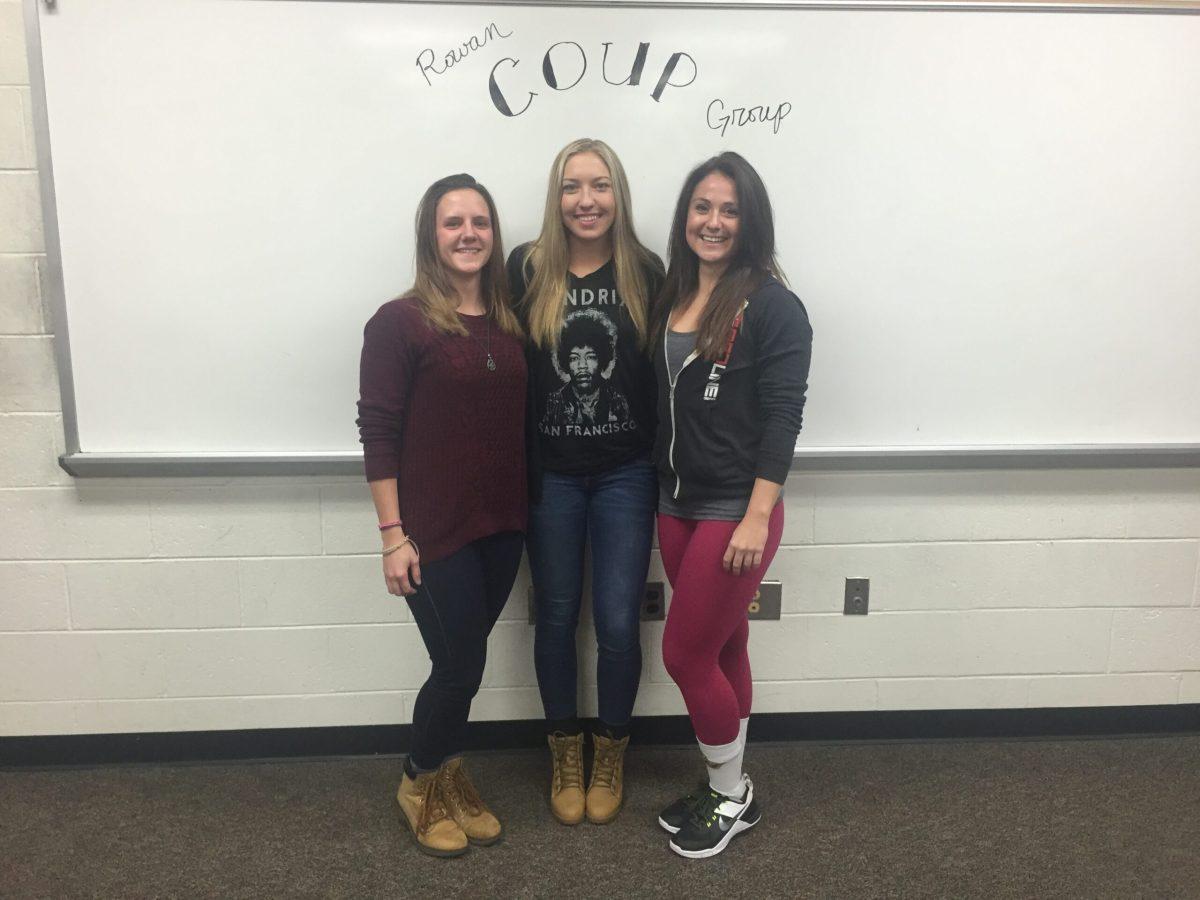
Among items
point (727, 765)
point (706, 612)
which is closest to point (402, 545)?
point (706, 612)

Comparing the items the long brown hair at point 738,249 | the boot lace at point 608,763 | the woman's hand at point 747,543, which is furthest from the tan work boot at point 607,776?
the long brown hair at point 738,249

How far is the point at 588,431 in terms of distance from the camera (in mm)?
1670

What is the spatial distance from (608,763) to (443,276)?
117 centimetres

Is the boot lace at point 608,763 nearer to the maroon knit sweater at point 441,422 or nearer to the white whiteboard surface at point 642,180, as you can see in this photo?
the maroon knit sweater at point 441,422

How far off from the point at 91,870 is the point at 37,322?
1200 millimetres

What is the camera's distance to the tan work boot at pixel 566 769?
5.97ft

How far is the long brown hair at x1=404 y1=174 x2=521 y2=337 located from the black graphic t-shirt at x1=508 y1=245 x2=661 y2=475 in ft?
0.25

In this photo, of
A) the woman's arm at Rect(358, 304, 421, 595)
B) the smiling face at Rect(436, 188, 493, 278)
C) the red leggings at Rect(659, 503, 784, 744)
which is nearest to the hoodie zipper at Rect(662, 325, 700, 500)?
the red leggings at Rect(659, 503, 784, 744)

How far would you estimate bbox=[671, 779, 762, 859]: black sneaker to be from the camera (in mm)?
1700

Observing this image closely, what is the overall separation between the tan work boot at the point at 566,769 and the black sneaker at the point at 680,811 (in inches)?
7.7

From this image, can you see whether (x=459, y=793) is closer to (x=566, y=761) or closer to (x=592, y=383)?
(x=566, y=761)

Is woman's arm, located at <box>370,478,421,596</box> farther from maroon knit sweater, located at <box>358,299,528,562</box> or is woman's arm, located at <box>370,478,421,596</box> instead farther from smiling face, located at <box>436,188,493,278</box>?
A: smiling face, located at <box>436,188,493,278</box>

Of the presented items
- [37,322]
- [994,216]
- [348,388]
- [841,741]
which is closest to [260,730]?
[348,388]

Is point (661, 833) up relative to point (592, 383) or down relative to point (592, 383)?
down
